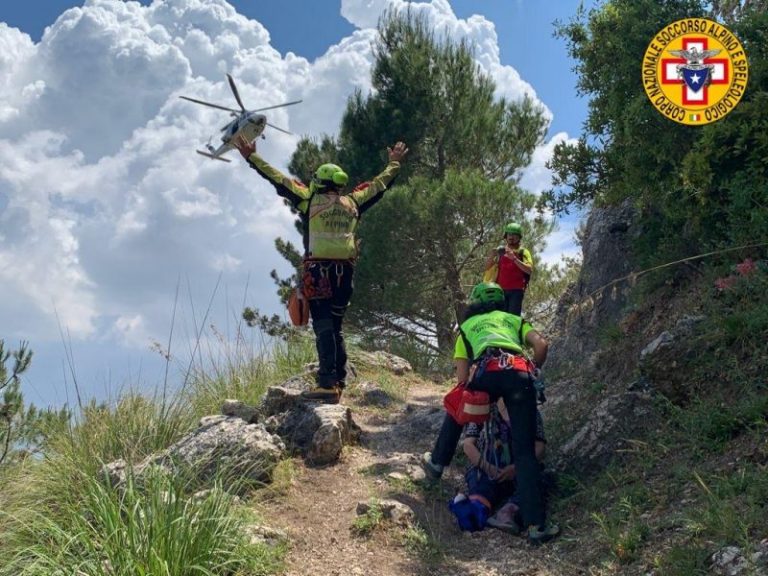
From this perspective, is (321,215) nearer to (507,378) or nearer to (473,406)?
(473,406)

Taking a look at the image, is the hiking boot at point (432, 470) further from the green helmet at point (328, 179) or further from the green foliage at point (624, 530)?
the green helmet at point (328, 179)

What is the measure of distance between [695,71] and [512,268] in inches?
109

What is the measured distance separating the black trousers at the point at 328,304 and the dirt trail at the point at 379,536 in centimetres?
83

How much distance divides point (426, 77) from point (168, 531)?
13191 millimetres

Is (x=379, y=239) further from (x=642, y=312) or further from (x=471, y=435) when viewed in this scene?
(x=471, y=435)

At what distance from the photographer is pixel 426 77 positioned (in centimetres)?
1549

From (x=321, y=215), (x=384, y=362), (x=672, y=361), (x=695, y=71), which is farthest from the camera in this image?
(x=384, y=362)

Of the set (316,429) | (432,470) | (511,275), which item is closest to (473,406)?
(432,470)

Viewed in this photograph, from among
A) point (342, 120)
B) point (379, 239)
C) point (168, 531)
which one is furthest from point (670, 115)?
point (342, 120)

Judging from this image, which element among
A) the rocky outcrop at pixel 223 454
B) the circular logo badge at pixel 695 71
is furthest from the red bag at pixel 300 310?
the circular logo badge at pixel 695 71

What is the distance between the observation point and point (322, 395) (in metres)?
6.74

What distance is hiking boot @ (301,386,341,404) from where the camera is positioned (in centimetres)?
674

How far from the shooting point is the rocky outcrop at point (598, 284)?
26.0ft

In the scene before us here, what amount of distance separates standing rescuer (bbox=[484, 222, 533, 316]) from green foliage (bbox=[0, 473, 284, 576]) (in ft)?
14.7
